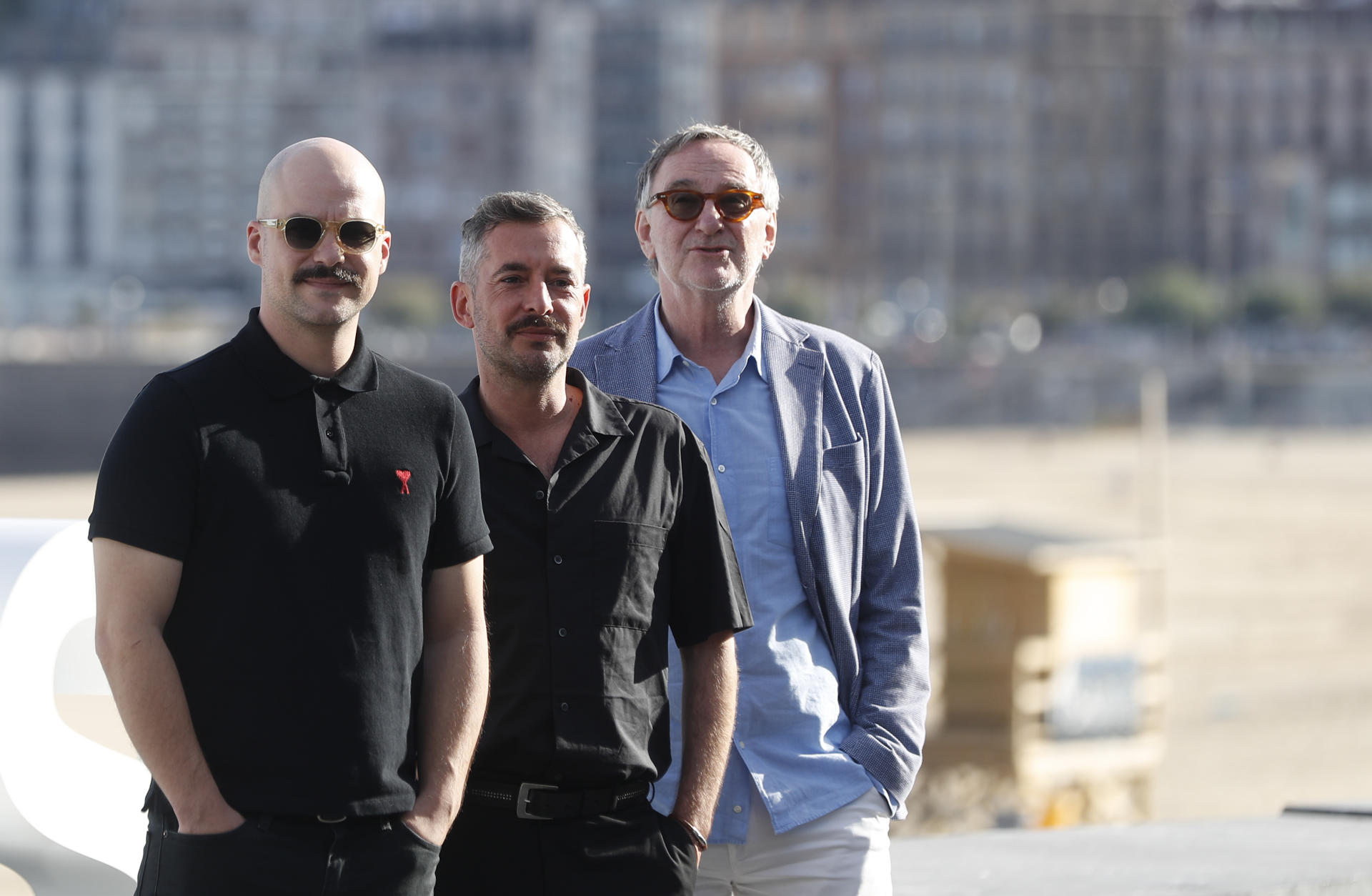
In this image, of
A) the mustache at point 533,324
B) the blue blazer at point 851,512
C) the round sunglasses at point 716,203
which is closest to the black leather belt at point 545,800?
the blue blazer at point 851,512

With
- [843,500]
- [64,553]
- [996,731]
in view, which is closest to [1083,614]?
[996,731]

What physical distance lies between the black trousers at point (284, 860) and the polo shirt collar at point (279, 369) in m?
0.50

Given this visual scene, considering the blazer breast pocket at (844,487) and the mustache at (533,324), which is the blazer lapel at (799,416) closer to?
the blazer breast pocket at (844,487)

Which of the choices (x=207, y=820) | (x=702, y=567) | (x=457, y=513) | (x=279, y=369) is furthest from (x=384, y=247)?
(x=207, y=820)

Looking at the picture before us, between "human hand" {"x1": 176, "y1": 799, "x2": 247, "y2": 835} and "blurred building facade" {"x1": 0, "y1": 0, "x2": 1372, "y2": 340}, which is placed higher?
"blurred building facade" {"x1": 0, "y1": 0, "x2": 1372, "y2": 340}

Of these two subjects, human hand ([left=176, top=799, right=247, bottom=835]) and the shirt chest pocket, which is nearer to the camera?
human hand ([left=176, top=799, right=247, bottom=835])

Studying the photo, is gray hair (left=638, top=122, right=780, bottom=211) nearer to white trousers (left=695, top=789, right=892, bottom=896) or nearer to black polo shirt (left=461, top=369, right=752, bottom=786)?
black polo shirt (left=461, top=369, right=752, bottom=786)

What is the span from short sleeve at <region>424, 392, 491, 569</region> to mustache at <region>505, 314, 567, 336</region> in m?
0.25

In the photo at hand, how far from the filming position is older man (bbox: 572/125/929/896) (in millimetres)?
2586

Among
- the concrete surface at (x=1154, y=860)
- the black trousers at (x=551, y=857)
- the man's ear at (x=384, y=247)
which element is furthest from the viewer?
the concrete surface at (x=1154, y=860)

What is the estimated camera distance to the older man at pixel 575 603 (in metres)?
2.25

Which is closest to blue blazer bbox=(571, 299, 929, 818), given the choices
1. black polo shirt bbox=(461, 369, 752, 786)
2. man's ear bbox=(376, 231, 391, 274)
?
black polo shirt bbox=(461, 369, 752, 786)

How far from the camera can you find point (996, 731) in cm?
914

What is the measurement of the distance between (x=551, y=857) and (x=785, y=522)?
0.68 m
